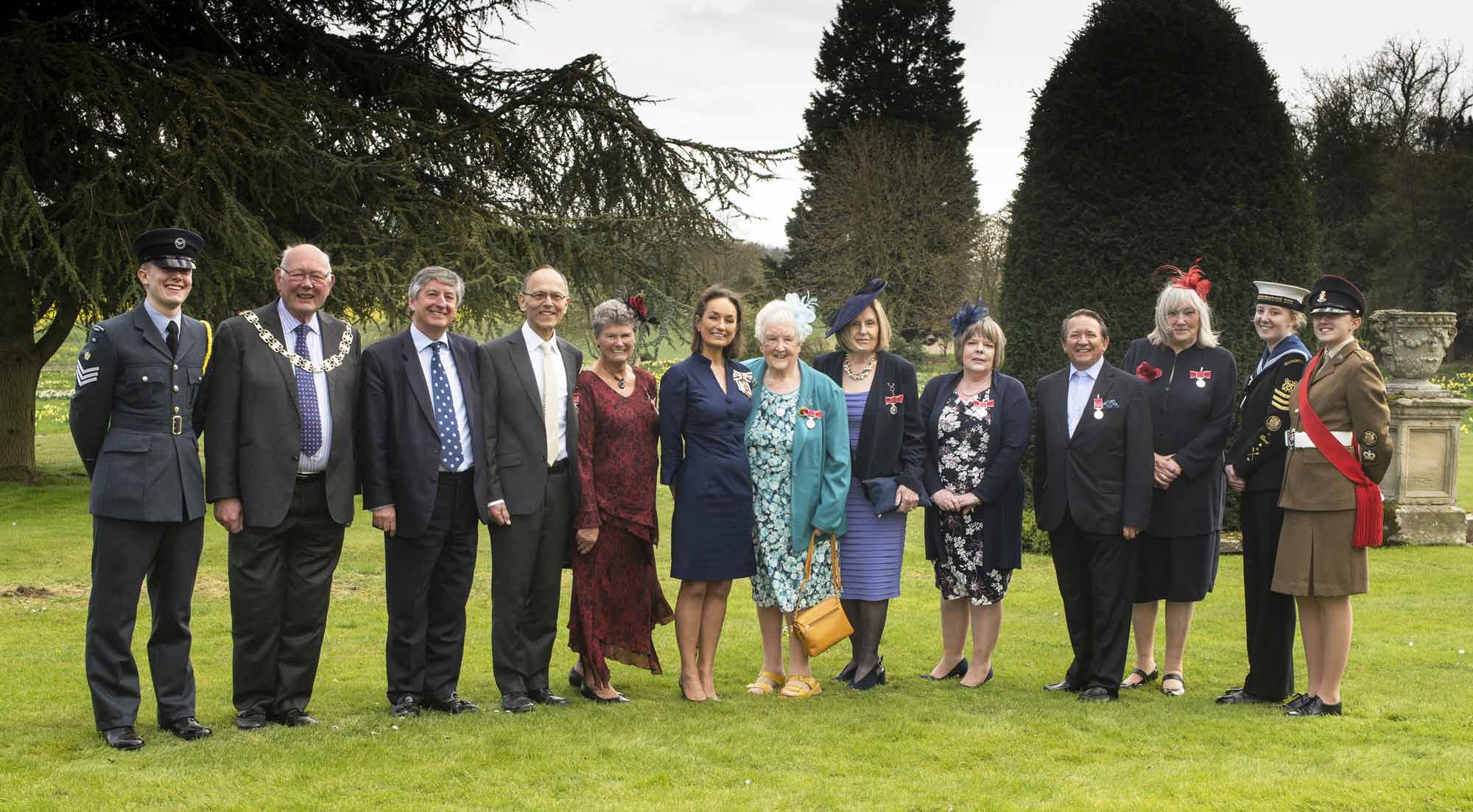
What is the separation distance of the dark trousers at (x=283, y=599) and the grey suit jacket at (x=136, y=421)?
1.04ft

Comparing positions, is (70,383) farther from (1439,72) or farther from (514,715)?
(1439,72)

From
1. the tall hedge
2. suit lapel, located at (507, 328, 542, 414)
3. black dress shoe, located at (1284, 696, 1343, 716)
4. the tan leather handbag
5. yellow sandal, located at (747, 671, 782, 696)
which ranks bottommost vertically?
yellow sandal, located at (747, 671, 782, 696)

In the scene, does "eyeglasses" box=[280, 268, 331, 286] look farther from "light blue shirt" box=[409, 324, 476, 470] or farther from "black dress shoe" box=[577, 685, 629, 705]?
"black dress shoe" box=[577, 685, 629, 705]

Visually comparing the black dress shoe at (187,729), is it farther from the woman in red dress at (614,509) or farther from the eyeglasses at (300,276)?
the eyeglasses at (300,276)

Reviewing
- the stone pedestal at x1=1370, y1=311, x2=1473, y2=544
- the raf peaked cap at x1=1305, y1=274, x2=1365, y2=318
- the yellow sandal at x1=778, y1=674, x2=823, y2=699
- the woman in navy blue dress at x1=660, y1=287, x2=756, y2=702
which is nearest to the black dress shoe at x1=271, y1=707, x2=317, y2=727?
the woman in navy blue dress at x1=660, y1=287, x2=756, y2=702

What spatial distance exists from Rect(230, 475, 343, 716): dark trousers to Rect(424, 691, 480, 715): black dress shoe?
21.0 inches

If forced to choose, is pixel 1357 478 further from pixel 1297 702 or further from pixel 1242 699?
pixel 1242 699

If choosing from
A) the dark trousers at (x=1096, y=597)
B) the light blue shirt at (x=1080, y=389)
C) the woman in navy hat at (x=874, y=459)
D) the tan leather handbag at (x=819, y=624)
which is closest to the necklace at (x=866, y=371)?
the woman in navy hat at (x=874, y=459)

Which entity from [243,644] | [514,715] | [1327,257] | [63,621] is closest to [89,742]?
[243,644]

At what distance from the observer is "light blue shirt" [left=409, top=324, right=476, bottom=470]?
5156 mm

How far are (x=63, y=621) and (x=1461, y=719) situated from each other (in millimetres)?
7641

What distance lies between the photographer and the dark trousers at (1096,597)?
5.68m

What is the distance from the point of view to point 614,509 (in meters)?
5.46

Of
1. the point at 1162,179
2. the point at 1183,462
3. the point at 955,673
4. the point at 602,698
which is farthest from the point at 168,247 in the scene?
the point at 1162,179
